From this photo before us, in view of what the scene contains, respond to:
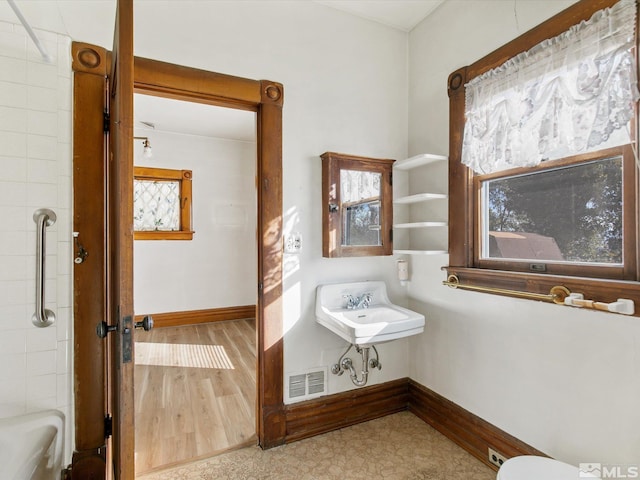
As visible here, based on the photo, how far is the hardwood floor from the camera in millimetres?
1991

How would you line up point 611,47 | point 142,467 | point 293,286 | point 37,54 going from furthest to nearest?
1. point 293,286
2. point 142,467
3. point 37,54
4. point 611,47

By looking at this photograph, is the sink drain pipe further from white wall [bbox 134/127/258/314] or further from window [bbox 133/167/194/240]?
window [bbox 133/167/194/240]

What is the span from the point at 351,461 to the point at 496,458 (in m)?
0.80

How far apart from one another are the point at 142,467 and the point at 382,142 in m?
2.56

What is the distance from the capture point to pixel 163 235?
429 cm

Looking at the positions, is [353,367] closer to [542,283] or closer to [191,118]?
[542,283]

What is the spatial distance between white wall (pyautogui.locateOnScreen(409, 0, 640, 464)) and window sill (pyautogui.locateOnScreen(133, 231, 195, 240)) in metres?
3.27

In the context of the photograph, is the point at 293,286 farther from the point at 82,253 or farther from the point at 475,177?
the point at 475,177

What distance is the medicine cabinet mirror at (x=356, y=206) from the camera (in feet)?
6.95

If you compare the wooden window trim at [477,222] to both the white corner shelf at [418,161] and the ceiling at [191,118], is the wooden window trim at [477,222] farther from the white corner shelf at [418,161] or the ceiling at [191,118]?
the ceiling at [191,118]

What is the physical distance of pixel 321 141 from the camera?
2.15 m

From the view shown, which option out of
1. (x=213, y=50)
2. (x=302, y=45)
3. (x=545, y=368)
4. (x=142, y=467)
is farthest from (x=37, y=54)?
(x=545, y=368)

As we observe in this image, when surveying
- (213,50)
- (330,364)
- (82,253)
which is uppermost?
(213,50)
